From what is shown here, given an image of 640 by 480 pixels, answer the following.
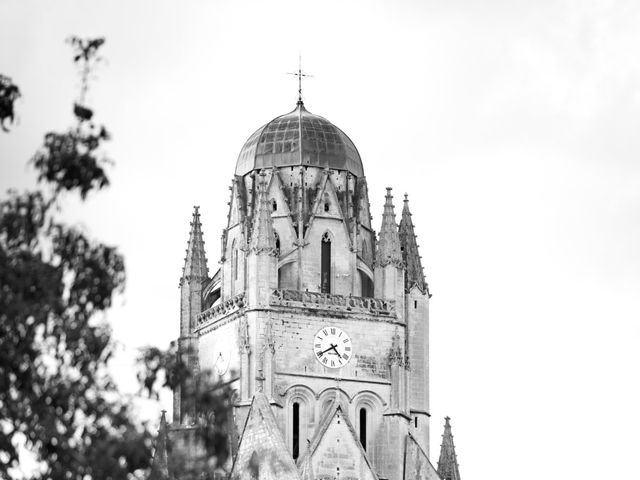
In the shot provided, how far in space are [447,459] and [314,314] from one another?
8.49 m

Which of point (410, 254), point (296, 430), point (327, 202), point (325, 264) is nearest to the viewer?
point (296, 430)

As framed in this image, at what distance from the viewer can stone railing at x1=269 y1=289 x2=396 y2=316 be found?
9738 cm

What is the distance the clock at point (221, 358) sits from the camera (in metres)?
98.1

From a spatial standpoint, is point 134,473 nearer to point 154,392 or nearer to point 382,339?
point 154,392

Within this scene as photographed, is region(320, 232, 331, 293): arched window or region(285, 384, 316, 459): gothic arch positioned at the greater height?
region(320, 232, 331, 293): arched window

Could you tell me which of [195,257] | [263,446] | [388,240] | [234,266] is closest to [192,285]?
[195,257]

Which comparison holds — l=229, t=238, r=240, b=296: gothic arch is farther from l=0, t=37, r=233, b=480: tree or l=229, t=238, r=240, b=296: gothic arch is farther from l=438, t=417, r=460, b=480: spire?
l=0, t=37, r=233, b=480: tree

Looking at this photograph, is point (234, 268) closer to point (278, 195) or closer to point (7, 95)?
point (278, 195)

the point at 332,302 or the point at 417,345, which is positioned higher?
the point at 332,302

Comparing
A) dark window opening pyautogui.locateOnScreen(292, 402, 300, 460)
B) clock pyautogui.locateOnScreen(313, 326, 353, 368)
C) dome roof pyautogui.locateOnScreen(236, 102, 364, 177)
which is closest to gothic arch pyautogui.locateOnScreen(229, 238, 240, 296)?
dome roof pyautogui.locateOnScreen(236, 102, 364, 177)

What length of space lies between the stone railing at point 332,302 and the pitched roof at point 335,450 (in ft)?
14.3

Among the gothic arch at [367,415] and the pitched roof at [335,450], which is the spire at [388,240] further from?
the pitched roof at [335,450]

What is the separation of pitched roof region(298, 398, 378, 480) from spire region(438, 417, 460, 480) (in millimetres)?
5162

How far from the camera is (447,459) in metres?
101
